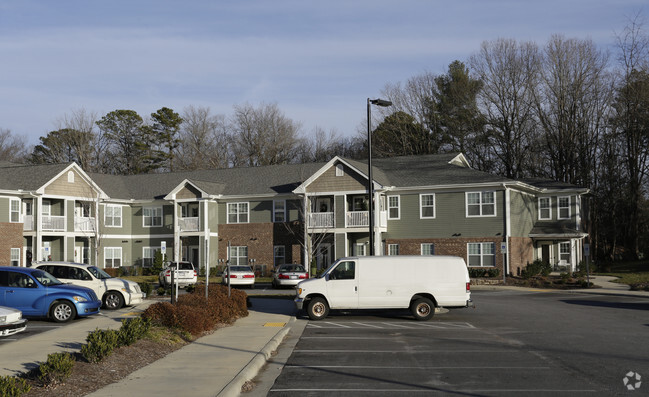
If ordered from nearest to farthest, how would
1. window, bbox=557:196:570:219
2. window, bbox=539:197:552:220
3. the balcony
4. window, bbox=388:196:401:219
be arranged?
window, bbox=388:196:401:219 → the balcony → window, bbox=557:196:570:219 → window, bbox=539:197:552:220

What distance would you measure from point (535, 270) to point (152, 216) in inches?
1160

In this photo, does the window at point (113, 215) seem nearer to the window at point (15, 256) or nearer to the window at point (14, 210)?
the window at point (14, 210)

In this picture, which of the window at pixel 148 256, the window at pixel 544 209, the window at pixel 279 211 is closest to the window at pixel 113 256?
the window at pixel 148 256

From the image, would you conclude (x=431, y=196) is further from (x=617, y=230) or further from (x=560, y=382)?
(x=560, y=382)

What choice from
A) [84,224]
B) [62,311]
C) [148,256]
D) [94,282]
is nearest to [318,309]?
[62,311]

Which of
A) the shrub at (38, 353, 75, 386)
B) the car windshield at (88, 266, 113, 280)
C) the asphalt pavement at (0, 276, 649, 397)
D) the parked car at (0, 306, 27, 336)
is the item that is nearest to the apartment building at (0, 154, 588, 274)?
the car windshield at (88, 266, 113, 280)

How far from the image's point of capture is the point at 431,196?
45.4 m

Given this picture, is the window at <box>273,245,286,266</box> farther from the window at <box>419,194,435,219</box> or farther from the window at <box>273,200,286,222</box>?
the window at <box>419,194,435,219</box>

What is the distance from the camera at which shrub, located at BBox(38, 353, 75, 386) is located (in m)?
9.79

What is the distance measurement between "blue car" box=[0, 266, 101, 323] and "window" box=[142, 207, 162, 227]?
34228 mm

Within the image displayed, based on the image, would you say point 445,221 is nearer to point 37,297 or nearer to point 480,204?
point 480,204

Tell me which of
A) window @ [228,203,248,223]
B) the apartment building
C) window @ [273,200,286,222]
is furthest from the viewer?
window @ [228,203,248,223]

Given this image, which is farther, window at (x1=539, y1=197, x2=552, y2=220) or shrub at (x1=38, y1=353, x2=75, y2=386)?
window at (x1=539, y1=197, x2=552, y2=220)

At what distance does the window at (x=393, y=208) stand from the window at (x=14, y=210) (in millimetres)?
25200
